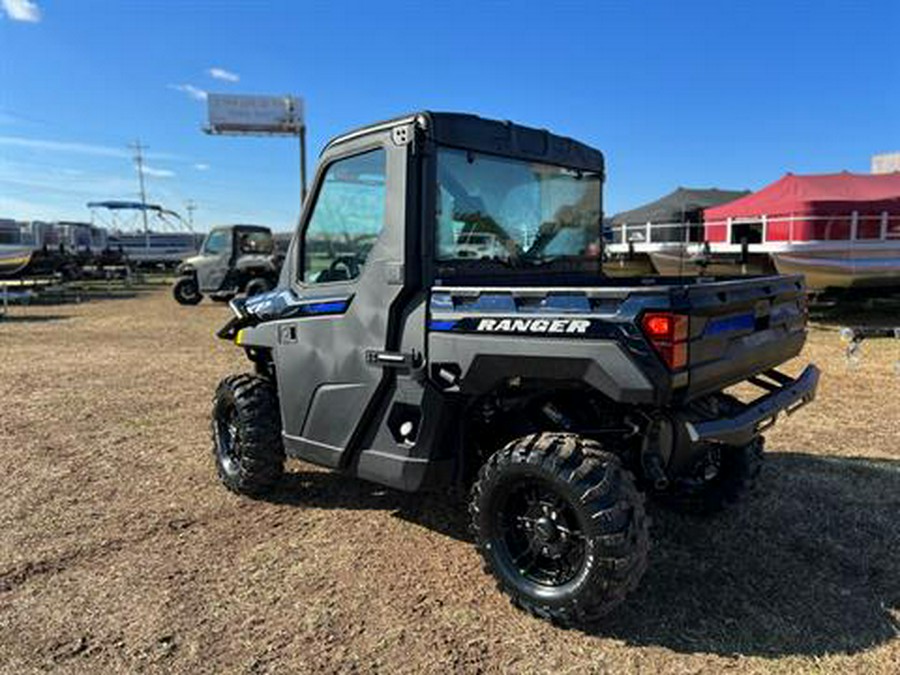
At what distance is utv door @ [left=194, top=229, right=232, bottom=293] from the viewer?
60.5 ft

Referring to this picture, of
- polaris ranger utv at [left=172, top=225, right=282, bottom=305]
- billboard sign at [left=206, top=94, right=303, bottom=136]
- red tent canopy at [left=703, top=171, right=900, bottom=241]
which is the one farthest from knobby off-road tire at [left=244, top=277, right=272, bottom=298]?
billboard sign at [left=206, top=94, right=303, bottom=136]

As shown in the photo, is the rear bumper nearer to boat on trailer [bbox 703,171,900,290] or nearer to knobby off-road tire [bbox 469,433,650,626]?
knobby off-road tire [bbox 469,433,650,626]

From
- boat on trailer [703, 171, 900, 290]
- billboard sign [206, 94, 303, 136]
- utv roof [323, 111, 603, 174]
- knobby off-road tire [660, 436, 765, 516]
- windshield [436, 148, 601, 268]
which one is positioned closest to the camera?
utv roof [323, 111, 603, 174]

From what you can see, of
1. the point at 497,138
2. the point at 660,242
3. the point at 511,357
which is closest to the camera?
the point at 511,357

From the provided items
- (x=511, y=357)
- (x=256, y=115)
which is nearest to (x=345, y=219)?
(x=511, y=357)

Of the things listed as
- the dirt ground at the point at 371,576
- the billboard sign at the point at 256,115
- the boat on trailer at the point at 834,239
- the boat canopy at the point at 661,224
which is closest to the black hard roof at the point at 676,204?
the boat canopy at the point at 661,224

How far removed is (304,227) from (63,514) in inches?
90.2

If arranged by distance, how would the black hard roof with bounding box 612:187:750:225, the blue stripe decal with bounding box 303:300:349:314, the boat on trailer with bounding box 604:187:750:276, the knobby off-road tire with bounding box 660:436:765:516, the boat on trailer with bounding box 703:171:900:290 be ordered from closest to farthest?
the blue stripe decal with bounding box 303:300:349:314
the knobby off-road tire with bounding box 660:436:765:516
the boat on trailer with bounding box 703:171:900:290
the boat on trailer with bounding box 604:187:750:276
the black hard roof with bounding box 612:187:750:225

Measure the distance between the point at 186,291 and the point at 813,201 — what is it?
1538 cm

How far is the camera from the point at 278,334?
13.7 ft

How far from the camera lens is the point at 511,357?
304cm

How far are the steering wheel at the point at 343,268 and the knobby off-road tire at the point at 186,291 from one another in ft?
55.3

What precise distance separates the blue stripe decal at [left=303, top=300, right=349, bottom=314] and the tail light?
5.26 ft

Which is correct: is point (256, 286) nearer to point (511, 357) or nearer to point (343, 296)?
point (343, 296)
